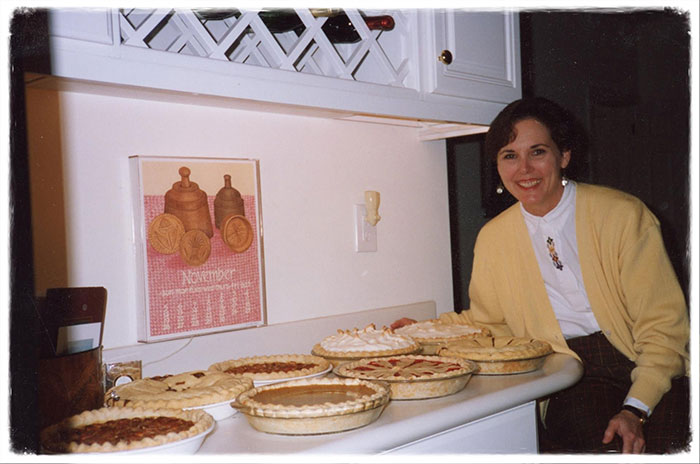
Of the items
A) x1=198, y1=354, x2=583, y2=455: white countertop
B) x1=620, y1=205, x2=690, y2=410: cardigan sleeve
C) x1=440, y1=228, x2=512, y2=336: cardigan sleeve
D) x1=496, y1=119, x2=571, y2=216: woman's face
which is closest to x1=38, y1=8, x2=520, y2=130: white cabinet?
x1=496, y1=119, x2=571, y2=216: woman's face

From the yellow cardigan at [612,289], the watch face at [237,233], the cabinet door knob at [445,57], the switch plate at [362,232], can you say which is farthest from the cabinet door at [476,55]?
the watch face at [237,233]

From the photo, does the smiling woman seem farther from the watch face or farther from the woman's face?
the watch face

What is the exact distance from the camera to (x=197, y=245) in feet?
5.65

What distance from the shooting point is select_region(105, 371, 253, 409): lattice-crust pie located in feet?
4.06

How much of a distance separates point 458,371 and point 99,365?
29.2 inches

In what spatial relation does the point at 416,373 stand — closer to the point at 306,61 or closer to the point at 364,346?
the point at 364,346

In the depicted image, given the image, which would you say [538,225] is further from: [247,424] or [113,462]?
[113,462]

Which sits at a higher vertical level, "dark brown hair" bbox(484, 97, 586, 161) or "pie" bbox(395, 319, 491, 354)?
"dark brown hair" bbox(484, 97, 586, 161)

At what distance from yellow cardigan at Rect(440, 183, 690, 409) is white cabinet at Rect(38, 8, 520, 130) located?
1.42 ft

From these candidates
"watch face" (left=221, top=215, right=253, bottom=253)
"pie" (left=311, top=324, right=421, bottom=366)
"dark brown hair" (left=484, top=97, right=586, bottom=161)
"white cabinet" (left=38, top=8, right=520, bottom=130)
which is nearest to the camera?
"white cabinet" (left=38, top=8, right=520, bottom=130)

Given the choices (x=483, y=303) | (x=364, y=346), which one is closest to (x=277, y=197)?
(x=364, y=346)

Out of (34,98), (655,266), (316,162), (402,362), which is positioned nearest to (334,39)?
(316,162)

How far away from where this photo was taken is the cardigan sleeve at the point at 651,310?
171cm

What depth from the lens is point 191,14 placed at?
140 cm
